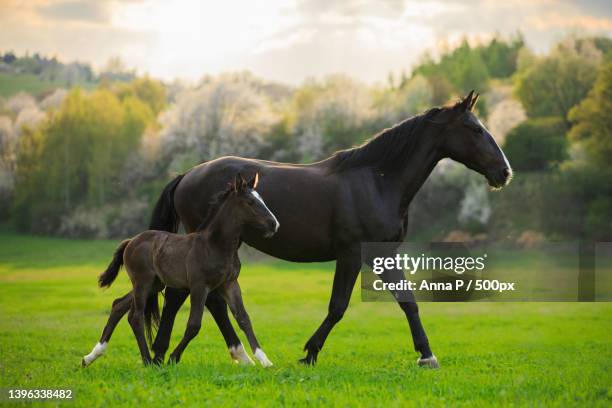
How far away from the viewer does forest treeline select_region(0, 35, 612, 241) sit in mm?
41469

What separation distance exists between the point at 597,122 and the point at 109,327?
38.7 meters

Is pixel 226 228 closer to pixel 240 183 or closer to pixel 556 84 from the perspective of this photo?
pixel 240 183

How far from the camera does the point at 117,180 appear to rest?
4834 cm

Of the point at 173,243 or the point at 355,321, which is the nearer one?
the point at 173,243

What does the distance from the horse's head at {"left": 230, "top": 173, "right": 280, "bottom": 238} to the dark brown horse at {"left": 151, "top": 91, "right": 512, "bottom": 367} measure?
2.93 ft

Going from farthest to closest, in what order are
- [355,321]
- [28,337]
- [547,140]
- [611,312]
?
1. [547,140]
2. [611,312]
3. [355,321]
4. [28,337]

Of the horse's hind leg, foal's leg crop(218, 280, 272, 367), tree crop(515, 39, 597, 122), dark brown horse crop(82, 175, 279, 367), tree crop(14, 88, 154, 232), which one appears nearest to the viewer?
dark brown horse crop(82, 175, 279, 367)

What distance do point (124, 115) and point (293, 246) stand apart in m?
43.3

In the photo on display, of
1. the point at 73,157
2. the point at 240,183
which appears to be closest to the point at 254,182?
the point at 240,183

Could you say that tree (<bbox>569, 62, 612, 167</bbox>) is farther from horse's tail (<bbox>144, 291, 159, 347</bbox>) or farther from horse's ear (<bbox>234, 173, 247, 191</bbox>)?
horse's ear (<bbox>234, 173, 247, 191</bbox>)

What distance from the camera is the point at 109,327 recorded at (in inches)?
351

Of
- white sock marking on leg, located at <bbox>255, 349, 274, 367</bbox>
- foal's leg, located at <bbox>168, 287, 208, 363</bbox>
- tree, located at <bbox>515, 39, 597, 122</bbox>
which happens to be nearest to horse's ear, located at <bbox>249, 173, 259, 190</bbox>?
foal's leg, located at <bbox>168, 287, 208, 363</bbox>

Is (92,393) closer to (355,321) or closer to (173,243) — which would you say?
(173,243)

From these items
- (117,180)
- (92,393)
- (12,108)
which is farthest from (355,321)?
(12,108)
